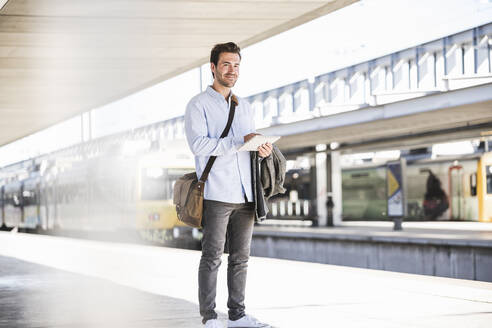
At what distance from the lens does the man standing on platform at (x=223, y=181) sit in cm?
464

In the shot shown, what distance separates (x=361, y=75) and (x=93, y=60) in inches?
607

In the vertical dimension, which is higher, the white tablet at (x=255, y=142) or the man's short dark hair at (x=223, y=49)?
the man's short dark hair at (x=223, y=49)

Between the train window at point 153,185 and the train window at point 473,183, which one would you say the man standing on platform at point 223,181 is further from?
the train window at point 473,183

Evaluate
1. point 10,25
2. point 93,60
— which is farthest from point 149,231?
point 10,25

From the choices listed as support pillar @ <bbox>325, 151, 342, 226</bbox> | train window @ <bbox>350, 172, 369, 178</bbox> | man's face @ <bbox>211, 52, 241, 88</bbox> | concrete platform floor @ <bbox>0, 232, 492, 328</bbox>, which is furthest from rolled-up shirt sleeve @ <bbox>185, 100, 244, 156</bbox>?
train window @ <bbox>350, 172, 369, 178</bbox>

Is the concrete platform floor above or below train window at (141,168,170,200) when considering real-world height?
below

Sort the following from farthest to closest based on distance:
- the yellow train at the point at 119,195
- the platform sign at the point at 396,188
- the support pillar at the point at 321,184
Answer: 1. the support pillar at the point at 321,184
2. the platform sign at the point at 396,188
3. the yellow train at the point at 119,195

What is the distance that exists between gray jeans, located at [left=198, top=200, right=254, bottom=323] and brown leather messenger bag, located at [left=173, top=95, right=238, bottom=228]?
68 millimetres

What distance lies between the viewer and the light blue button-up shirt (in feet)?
15.0

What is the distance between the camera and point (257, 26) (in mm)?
10922

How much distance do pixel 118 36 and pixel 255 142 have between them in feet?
25.9

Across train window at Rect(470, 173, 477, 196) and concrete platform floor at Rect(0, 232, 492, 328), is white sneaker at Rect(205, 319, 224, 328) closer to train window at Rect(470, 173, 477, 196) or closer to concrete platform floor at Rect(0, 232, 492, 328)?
concrete platform floor at Rect(0, 232, 492, 328)

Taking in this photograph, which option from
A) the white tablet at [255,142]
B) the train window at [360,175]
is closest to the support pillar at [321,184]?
the train window at [360,175]

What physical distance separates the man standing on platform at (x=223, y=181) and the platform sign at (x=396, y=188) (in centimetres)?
2080
